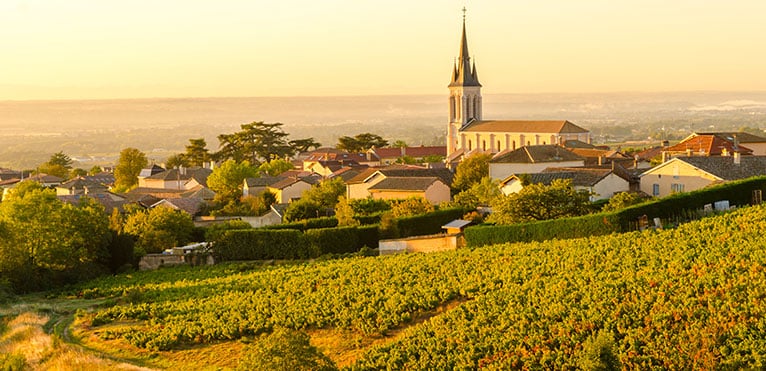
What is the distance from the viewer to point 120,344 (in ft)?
77.4

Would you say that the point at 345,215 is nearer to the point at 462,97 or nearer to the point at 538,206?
the point at 538,206

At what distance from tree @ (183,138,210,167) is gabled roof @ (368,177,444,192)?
164ft

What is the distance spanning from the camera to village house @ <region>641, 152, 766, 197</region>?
41156 mm

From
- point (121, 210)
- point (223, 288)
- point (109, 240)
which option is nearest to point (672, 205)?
point (223, 288)

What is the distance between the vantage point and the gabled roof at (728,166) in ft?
134

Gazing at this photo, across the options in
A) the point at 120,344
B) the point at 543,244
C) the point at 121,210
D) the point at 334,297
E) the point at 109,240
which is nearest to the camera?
the point at 120,344

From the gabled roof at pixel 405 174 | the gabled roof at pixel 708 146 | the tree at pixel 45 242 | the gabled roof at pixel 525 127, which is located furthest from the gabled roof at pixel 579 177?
the gabled roof at pixel 525 127

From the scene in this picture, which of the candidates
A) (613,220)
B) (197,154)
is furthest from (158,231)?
(197,154)

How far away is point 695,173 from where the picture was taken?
137 ft

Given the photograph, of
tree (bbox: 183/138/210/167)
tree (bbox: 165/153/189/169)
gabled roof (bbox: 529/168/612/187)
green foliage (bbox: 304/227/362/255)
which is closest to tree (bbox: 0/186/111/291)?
green foliage (bbox: 304/227/362/255)

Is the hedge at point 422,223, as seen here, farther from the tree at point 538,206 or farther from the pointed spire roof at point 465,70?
the pointed spire roof at point 465,70

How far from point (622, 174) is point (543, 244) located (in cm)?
1965

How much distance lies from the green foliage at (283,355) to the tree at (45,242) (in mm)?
25215

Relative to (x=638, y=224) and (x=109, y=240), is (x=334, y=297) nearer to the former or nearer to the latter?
(x=638, y=224)
